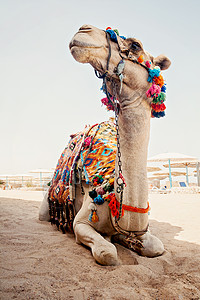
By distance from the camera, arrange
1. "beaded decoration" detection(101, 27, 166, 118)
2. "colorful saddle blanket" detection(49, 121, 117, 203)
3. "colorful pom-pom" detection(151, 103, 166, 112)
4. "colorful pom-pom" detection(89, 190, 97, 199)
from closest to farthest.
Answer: "beaded decoration" detection(101, 27, 166, 118)
"colorful pom-pom" detection(151, 103, 166, 112)
"colorful pom-pom" detection(89, 190, 97, 199)
"colorful saddle blanket" detection(49, 121, 117, 203)

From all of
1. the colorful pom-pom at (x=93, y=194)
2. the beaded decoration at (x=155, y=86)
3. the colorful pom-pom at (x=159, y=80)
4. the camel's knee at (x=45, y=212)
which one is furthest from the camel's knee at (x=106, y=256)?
the camel's knee at (x=45, y=212)

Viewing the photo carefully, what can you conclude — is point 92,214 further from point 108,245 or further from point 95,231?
point 108,245

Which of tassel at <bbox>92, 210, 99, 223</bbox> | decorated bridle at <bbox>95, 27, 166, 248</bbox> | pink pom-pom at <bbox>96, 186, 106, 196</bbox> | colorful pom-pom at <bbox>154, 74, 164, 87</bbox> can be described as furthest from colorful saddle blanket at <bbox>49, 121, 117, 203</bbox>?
colorful pom-pom at <bbox>154, 74, 164, 87</bbox>

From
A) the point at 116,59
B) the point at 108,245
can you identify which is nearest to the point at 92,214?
the point at 108,245

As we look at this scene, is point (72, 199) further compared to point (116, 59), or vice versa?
point (72, 199)

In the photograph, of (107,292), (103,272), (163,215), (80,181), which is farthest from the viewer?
(163,215)

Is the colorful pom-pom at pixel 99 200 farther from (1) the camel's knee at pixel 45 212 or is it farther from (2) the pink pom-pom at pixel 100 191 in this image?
(1) the camel's knee at pixel 45 212

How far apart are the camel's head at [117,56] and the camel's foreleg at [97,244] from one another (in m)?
1.45

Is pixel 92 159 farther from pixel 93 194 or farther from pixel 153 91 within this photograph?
pixel 153 91

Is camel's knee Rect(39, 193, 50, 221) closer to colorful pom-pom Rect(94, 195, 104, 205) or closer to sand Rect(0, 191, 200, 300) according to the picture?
sand Rect(0, 191, 200, 300)

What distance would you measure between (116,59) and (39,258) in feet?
6.86

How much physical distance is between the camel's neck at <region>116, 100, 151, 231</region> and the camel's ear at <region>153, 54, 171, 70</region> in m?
0.61

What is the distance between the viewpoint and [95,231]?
2844mm

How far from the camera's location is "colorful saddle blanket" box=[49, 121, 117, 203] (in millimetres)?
3229
